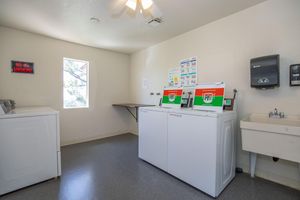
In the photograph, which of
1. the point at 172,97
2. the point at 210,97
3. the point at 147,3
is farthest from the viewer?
the point at 172,97

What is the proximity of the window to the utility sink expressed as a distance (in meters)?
3.41

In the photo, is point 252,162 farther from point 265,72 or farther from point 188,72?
point 188,72

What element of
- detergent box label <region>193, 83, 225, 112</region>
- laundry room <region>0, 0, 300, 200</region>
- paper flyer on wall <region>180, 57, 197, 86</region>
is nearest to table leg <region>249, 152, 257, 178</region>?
laundry room <region>0, 0, 300, 200</region>

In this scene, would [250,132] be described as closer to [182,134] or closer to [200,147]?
[200,147]

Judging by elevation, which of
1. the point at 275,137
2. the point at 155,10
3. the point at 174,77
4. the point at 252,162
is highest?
the point at 155,10

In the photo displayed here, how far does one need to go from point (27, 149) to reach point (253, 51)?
3.31m

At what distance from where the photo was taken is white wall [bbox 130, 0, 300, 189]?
71.6 inches

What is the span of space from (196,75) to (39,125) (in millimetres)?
2598

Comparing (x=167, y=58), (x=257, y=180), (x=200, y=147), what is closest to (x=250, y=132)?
(x=200, y=147)

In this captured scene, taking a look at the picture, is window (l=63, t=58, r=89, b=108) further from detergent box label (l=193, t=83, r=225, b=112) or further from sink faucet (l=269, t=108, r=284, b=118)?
sink faucet (l=269, t=108, r=284, b=118)

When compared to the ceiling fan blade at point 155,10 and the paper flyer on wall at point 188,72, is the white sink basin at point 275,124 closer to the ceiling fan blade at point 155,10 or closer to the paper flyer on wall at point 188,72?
the paper flyer on wall at point 188,72

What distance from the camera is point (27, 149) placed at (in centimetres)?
189

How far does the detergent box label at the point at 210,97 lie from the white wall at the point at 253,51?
52cm

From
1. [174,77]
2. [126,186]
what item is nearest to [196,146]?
[126,186]
